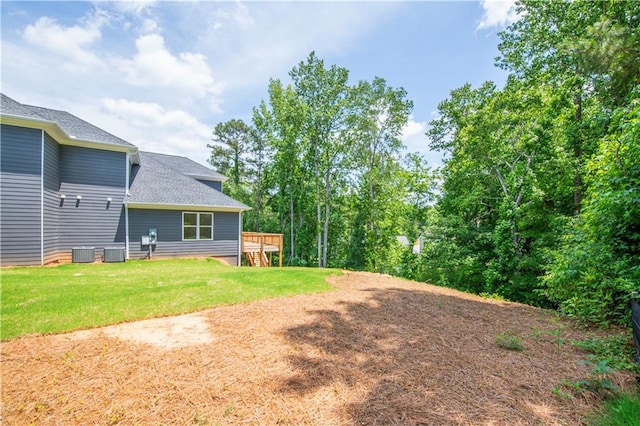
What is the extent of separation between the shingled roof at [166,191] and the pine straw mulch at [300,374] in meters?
9.10

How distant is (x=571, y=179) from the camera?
30.6 feet

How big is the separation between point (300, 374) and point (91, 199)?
12.1 m

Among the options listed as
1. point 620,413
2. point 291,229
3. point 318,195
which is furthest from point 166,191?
point 620,413

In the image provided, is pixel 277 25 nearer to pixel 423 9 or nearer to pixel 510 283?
pixel 423 9

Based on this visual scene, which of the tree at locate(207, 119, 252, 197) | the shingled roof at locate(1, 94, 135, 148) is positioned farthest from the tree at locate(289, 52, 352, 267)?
the tree at locate(207, 119, 252, 197)

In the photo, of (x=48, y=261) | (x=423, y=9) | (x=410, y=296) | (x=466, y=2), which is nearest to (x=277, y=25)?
(x=423, y=9)

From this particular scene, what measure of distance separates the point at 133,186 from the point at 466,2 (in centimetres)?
1443

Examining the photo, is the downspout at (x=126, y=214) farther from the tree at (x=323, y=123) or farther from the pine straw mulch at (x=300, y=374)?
the tree at (x=323, y=123)

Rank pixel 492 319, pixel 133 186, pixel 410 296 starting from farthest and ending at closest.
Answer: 1. pixel 133 186
2. pixel 410 296
3. pixel 492 319

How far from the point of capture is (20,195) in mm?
8414

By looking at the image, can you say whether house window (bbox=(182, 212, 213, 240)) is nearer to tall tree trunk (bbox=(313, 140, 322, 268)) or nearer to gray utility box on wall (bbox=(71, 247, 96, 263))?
gray utility box on wall (bbox=(71, 247, 96, 263))

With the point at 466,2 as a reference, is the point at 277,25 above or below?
below

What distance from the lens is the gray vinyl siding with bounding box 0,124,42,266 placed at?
323 inches

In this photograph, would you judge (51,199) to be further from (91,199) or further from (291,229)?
(291,229)
